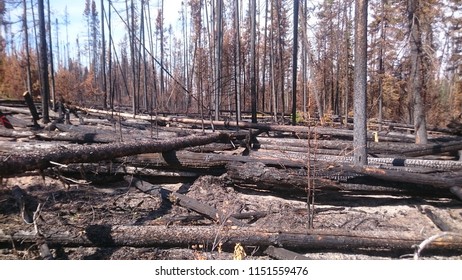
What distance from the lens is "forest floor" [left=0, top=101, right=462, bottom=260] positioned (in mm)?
3875

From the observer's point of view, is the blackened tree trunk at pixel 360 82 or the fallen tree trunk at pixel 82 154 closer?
the fallen tree trunk at pixel 82 154

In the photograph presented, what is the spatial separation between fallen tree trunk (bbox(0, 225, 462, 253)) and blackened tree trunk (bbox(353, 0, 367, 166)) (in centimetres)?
247

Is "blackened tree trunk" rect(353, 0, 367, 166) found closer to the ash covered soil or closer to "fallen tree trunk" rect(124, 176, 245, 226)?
the ash covered soil

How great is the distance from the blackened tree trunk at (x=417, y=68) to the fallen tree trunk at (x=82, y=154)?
277 inches

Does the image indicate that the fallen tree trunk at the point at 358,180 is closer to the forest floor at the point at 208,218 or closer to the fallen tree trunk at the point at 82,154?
the forest floor at the point at 208,218

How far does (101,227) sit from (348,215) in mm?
3795

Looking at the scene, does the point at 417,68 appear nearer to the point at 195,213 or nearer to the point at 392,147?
the point at 392,147

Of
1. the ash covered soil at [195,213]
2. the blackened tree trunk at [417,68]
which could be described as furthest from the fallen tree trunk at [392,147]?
the ash covered soil at [195,213]

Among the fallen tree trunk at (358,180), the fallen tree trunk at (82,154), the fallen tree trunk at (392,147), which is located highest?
the fallen tree trunk at (82,154)

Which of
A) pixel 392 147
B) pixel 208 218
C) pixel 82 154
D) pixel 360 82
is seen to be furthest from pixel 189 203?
pixel 392 147

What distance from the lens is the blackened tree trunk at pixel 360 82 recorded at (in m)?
6.09

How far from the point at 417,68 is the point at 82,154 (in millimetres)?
10027

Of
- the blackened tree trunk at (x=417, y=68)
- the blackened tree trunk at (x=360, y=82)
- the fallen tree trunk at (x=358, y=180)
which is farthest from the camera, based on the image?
the blackened tree trunk at (x=417, y=68)
